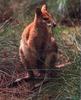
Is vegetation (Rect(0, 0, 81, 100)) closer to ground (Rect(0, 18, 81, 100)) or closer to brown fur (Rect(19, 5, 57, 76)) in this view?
ground (Rect(0, 18, 81, 100))

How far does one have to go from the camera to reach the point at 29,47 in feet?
22.6

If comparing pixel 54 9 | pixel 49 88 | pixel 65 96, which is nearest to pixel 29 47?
pixel 49 88

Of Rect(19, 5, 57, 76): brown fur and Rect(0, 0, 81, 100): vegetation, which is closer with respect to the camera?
Rect(0, 0, 81, 100): vegetation

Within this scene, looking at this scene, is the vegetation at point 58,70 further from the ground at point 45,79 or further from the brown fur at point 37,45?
the brown fur at point 37,45

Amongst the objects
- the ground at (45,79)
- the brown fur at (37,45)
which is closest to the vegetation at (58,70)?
A: the ground at (45,79)

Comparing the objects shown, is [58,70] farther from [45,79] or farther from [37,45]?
[37,45]

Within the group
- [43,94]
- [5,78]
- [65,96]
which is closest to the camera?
[65,96]

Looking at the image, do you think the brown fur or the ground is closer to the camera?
the ground

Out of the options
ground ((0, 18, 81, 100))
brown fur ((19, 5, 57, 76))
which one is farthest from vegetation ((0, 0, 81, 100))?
brown fur ((19, 5, 57, 76))

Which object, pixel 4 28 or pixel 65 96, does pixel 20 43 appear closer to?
pixel 4 28

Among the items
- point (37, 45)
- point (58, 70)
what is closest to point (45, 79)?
point (58, 70)

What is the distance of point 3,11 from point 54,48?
5098mm

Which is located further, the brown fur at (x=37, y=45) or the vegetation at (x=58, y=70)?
the brown fur at (x=37, y=45)

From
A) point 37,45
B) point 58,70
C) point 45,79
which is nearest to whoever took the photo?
point 58,70
